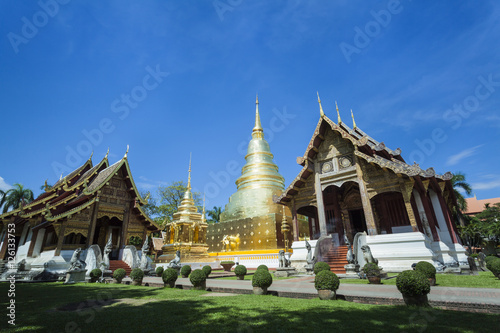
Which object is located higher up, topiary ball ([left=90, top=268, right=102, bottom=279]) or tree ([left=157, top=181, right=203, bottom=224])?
tree ([left=157, top=181, right=203, bottom=224])

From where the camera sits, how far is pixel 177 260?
14.2 m

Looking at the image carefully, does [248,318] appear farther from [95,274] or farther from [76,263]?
[76,263]

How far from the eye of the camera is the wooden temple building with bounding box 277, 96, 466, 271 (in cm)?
1144

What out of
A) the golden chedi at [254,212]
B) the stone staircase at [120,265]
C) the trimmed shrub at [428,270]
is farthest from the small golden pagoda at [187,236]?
the trimmed shrub at [428,270]

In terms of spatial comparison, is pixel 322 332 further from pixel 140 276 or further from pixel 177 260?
pixel 177 260

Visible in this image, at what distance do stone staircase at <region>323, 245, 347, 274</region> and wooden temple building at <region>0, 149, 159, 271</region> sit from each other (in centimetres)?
1254

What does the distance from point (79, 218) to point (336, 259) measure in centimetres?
1454

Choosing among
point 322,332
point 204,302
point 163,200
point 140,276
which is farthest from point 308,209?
point 163,200

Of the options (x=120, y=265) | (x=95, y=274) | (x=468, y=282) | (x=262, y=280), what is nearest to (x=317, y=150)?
(x=468, y=282)

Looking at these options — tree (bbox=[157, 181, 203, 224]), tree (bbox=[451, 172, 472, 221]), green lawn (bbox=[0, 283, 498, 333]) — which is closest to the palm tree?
tree (bbox=[157, 181, 203, 224])

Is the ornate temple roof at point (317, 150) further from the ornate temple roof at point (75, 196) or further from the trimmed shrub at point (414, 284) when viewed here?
the ornate temple roof at point (75, 196)

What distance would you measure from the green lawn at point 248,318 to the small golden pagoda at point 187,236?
15.1m

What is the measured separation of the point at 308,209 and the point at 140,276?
36.8 ft

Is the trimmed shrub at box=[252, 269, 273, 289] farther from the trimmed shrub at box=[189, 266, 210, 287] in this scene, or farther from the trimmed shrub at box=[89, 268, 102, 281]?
the trimmed shrub at box=[89, 268, 102, 281]
